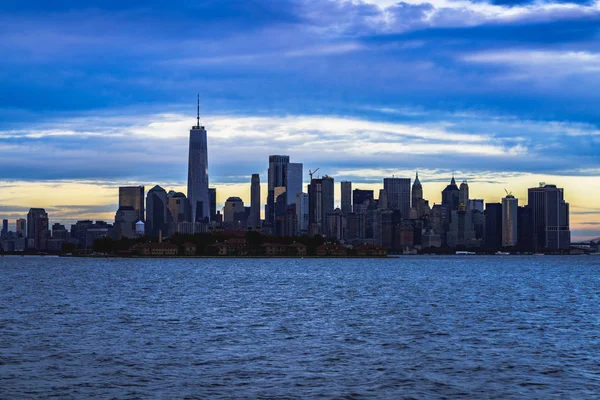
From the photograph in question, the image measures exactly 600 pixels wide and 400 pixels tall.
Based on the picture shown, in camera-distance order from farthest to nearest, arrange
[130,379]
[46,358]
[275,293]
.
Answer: [275,293], [46,358], [130,379]

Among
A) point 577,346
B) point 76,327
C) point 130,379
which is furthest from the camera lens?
point 76,327

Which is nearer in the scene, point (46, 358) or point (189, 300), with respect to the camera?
point (46, 358)

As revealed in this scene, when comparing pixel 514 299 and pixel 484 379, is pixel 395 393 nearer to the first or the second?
pixel 484 379

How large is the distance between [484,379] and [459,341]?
14.3 m

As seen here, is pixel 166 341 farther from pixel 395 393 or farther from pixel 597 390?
pixel 597 390

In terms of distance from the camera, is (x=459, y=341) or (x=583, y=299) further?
(x=583, y=299)

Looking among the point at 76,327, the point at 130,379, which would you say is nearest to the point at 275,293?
the point at 76,327

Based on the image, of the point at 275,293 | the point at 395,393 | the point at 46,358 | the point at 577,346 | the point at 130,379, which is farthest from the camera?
the point at 275,293

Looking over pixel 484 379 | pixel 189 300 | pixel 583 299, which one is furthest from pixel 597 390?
pixel 583 299

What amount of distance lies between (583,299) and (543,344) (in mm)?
51200

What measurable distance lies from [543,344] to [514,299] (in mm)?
45956

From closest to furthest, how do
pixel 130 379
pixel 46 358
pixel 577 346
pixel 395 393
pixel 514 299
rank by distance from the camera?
pixel 395 393, pixel 130 379, pixel 46 358, pixel 577 346, pixel 514 299

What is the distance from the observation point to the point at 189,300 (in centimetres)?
9062

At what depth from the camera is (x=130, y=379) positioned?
38969 millimetres
